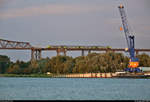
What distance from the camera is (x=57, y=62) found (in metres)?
128

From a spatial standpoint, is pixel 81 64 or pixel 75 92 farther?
pixel 81 64

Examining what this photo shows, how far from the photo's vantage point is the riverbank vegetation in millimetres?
117938

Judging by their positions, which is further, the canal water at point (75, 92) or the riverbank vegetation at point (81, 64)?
the riverbank vegetation at point (81, 64)

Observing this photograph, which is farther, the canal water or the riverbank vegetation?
the riverbank vegetation

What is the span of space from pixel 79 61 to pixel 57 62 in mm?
7870

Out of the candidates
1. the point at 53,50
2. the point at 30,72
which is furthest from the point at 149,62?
the point at 53,50

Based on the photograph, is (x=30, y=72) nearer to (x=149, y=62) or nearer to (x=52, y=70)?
(x=52, y=70)

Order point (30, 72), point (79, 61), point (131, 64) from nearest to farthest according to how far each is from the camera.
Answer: point (131, 64)
point (79, 61)
point (30, 72)

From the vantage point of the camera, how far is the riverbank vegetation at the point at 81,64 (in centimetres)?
11794

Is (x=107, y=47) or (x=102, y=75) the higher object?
(x=107, y=47)

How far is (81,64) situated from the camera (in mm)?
119875

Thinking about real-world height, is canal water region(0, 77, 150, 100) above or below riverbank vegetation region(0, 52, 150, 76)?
below

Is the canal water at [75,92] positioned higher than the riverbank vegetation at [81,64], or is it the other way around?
the riverbank vegetation at [81,64]

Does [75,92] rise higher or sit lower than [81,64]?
Result: lower
